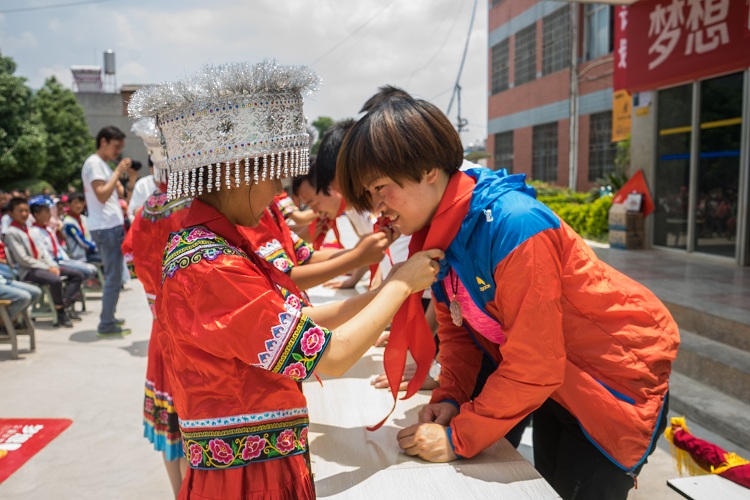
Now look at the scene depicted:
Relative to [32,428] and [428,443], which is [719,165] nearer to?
[428,443]

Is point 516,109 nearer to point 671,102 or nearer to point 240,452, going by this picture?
point 671,102

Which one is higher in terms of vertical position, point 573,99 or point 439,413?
point 573,99

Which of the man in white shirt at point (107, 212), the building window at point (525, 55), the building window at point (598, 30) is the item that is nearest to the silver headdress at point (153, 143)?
the man in white shirt at point (107, 212)

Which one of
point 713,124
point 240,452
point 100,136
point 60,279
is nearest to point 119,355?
point 60,279

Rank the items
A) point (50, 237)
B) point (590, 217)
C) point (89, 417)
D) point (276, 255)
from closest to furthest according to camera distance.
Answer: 1. point (276, 255)
2. point (89, 417)
3. point (50, 237)
4. point (590, 217)

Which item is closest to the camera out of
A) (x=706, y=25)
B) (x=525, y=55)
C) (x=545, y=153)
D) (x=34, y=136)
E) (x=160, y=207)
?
(x=160, y=207)

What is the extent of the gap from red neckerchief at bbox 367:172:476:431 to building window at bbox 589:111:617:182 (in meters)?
16.1

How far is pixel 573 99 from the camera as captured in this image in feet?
53.2

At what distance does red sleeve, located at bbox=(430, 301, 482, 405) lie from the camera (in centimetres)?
160

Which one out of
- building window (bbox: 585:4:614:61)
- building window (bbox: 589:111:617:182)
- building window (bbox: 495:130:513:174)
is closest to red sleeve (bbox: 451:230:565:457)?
building window (bbox: 589:111:617:182)

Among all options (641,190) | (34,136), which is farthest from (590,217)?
(34,136)

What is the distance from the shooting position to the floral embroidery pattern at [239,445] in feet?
4.28

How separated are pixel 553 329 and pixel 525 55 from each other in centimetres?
2100

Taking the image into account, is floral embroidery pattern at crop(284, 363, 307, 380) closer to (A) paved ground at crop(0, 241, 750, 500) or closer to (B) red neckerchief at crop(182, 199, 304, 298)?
(B) red neckerchief at crop(182, 199, 304, 298)
